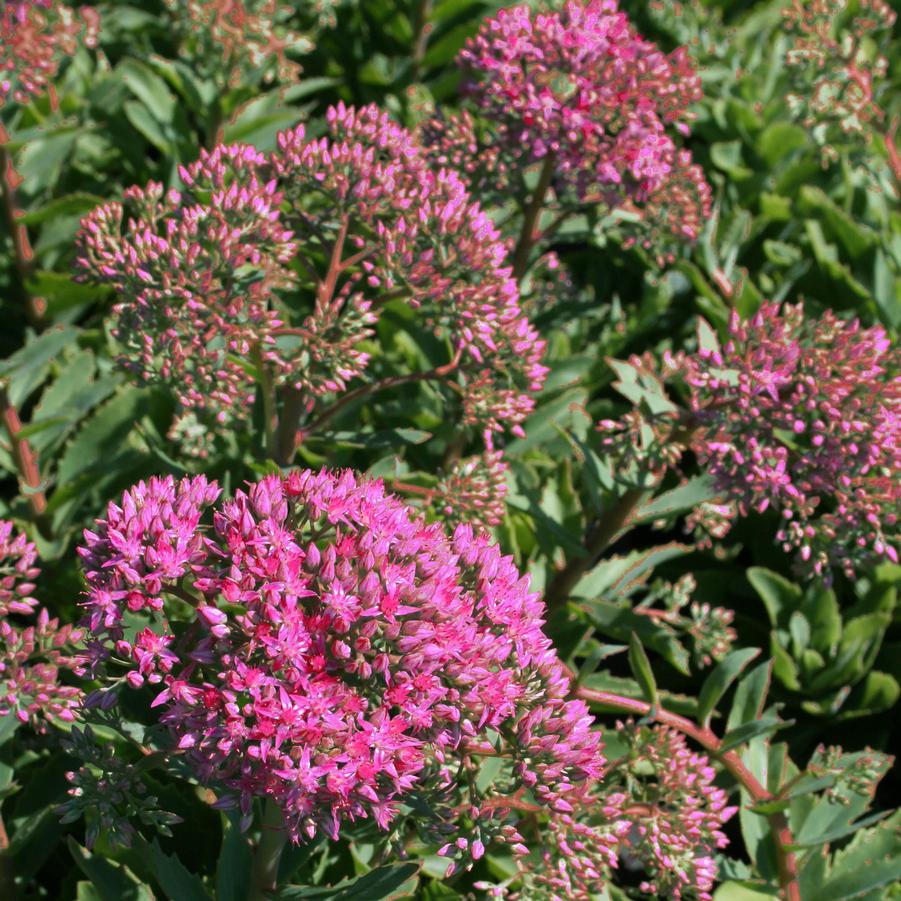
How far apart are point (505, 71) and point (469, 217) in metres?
0.51

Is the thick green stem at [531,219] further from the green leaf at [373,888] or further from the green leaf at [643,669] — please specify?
→ the green leaf at [373,888]

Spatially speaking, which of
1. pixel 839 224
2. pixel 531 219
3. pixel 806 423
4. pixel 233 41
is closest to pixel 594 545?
pixel 806 423

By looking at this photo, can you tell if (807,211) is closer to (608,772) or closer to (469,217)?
(469,217)

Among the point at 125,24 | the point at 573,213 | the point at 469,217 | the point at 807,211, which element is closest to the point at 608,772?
the point at 469,217

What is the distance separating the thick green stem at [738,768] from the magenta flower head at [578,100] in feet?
3.51

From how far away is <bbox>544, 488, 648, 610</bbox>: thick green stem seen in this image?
2262 millimetres

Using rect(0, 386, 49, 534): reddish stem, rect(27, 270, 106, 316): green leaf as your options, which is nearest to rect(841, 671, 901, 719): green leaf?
rect(0, 386, 49, 534): reddish stem

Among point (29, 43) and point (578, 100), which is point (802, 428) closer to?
point (578, 100)

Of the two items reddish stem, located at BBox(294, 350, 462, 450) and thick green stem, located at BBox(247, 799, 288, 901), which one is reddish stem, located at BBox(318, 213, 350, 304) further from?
thick green stem, located at BBox(247, 799, 288, 901)

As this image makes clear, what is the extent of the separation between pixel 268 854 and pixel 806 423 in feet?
4.12

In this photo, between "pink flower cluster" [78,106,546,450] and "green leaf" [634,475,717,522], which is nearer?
"pink flower cluster" [78,106,546,450]

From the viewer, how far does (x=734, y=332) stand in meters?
2.06

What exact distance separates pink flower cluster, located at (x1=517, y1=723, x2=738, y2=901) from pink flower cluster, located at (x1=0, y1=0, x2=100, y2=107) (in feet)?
6.61

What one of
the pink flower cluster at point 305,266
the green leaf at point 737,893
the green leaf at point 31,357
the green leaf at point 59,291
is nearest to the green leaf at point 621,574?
the pink flower cluster at point 305,266
